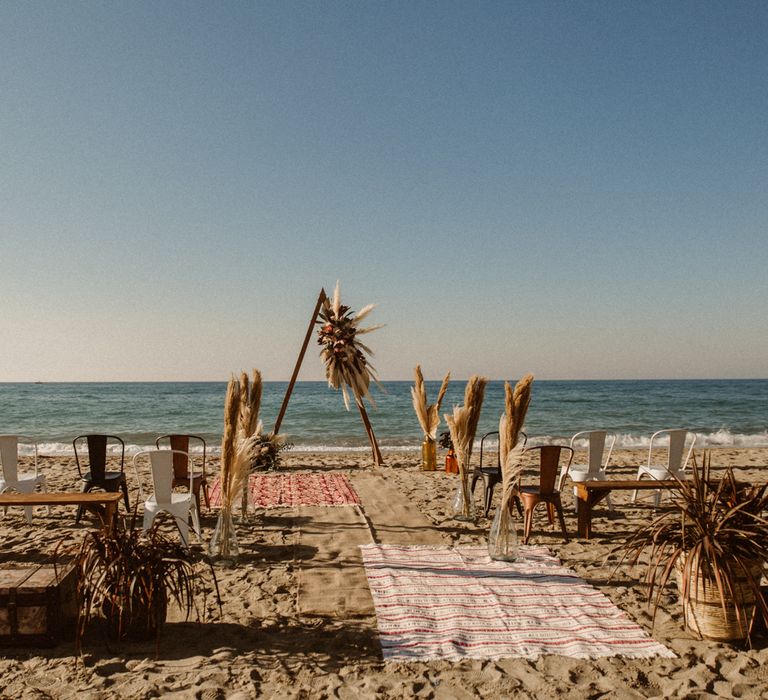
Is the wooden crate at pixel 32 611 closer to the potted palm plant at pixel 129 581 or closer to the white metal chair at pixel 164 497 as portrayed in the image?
the potted palm plant at pixel 129 581

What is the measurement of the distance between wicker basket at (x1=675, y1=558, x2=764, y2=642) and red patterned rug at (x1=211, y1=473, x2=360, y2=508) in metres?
4.32

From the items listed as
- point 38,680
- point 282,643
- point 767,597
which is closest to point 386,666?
point 282,643

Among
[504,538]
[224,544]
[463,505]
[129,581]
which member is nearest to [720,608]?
[504,538]

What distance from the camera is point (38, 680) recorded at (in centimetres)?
287

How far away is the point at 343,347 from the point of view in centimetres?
976

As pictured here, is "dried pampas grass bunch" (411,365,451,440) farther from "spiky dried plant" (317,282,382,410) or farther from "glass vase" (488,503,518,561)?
"glass vase" (488,503,518,561)

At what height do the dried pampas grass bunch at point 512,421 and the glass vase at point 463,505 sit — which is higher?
the dried pampas grass bunch at point 512,421

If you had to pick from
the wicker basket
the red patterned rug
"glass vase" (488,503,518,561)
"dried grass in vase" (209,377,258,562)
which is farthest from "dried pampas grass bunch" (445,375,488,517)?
the wicker basket

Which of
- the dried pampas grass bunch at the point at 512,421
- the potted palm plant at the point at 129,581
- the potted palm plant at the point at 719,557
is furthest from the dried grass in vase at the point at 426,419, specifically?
the potted palm plant at the point at 129,581

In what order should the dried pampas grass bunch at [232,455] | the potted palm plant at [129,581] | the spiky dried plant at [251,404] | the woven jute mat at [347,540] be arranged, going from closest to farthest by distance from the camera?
the potted palm plant at [129,581], the woven jute mat at [347,540], the dried pampas grass bunch at [232,455], the spiky dried plant at [251,404]

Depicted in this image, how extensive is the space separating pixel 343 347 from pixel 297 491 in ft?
8.95

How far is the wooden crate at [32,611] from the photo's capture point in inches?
123

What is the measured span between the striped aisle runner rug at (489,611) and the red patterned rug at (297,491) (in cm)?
239

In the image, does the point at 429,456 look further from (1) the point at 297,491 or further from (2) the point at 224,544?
(2) the point at 224,544
